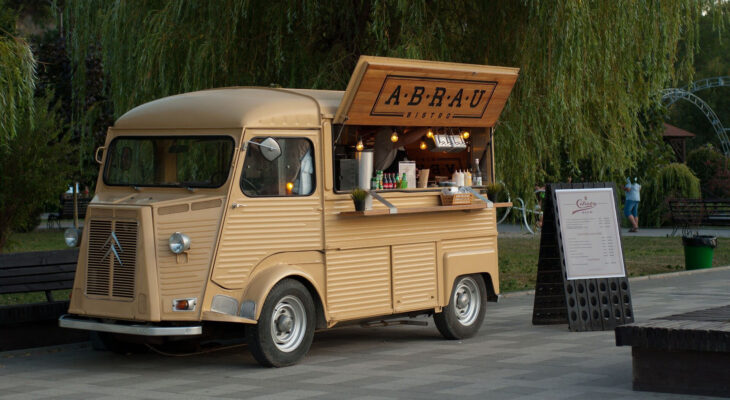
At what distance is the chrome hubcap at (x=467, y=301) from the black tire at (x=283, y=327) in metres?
2.20

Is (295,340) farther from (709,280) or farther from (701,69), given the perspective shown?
(701,69)

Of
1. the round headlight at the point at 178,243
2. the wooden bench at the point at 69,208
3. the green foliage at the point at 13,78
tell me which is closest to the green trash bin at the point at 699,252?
the round headlight at the point at 178,243

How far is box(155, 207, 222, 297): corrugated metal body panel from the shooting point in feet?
31.6

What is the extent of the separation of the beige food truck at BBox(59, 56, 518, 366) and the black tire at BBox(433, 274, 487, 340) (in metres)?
0.02

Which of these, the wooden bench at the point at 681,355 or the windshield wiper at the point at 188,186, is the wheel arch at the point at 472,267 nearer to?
the windshield wiper at the point at 188,186

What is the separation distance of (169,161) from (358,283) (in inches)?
86.3

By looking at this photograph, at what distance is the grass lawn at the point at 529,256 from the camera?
18008mm

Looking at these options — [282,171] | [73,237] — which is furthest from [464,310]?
[73,237]

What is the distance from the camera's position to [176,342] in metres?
11.0

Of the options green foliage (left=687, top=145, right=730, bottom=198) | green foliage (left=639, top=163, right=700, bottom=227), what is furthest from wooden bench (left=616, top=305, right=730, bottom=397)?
green foliage (left=687, top=145, right=730, bottom=198)

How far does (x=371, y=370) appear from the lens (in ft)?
32.3

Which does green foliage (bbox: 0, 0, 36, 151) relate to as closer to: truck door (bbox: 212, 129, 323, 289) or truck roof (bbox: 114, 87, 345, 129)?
truck roof (bbox: 114, 87, 345, 129)

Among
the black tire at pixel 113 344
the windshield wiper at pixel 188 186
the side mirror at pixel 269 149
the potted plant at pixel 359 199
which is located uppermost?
the side mirror at pixel 269 149

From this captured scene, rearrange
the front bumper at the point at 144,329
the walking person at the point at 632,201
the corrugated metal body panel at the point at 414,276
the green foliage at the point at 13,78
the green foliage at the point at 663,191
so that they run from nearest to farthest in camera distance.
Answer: the front bumper at the point at 144,329 < the green foliage at the point at 13,78 < the corrugated metal body panel at the point at 414,276 < the walking person at the point at 632,201 < the green foliage at the point at 663,191
